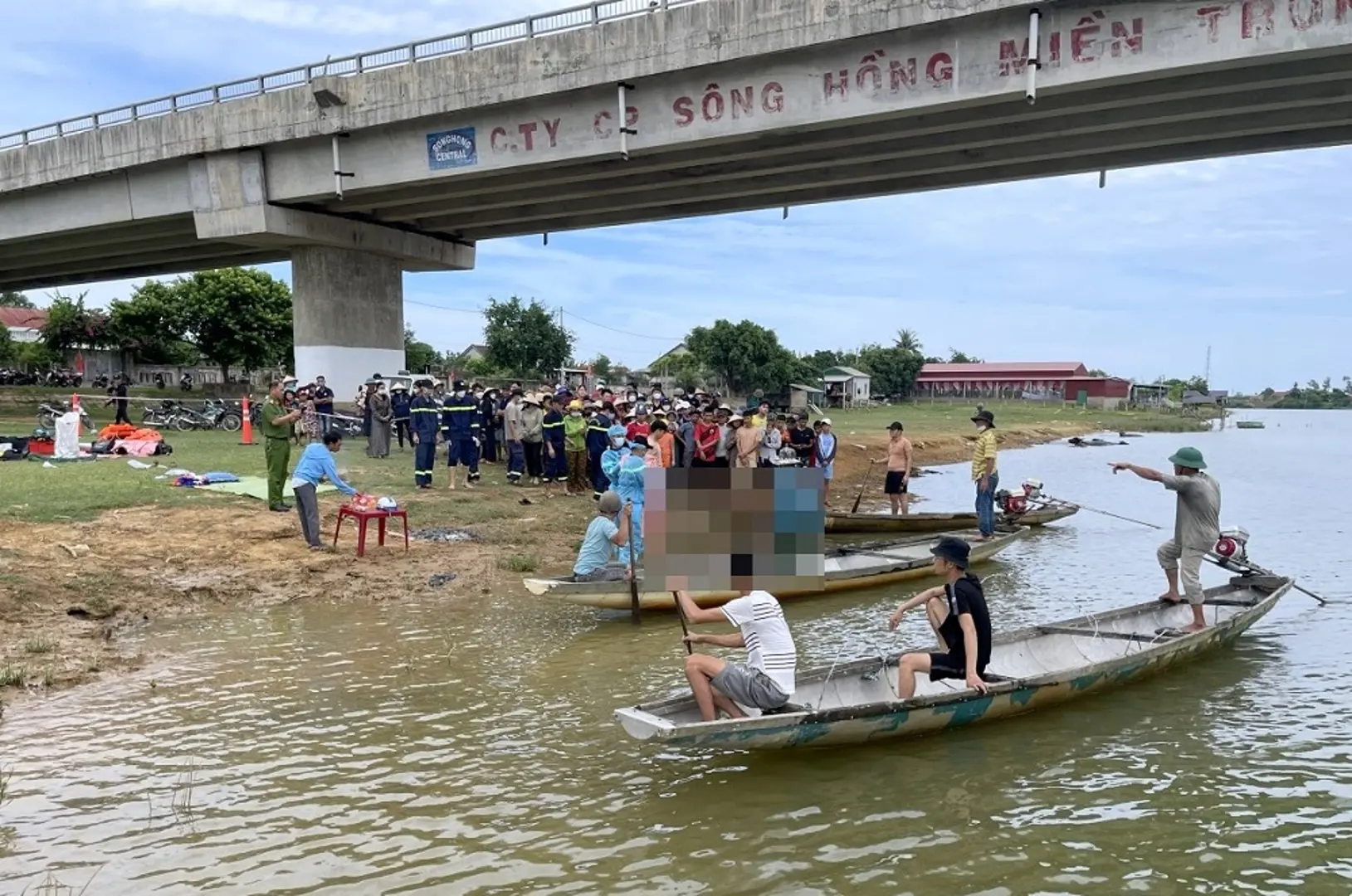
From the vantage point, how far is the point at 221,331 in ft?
155

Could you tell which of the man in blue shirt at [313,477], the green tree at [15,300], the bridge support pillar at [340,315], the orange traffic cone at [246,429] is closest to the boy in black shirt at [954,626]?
the man in blue shirt at [313,477]

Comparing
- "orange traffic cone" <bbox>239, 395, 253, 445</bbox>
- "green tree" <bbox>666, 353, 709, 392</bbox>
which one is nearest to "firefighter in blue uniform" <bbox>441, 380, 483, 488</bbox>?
"orange traffic cone" <bbox>239, 395, 253, 445</bbox>

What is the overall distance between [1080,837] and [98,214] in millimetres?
29126

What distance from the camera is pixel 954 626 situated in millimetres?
6332

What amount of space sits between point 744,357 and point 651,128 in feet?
140

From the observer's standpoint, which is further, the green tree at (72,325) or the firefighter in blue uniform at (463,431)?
the green tree at (72,325)

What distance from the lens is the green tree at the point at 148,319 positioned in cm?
4706

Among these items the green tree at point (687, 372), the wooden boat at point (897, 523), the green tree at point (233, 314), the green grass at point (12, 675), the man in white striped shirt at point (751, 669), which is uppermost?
the green tree at point (233, 314)

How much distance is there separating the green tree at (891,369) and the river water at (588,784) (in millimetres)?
69348

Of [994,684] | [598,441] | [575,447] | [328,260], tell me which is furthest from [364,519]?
[328,260]

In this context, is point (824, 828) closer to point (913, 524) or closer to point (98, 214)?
point (913, 524)

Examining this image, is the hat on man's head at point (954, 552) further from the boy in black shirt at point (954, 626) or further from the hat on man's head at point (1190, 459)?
the hat on man's head at point (1190, 459)

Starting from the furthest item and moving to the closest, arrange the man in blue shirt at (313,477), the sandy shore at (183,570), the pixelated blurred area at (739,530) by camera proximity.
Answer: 1. the man in blue shirt at (313,477)
2. the sandy shore at (183,570)
3. the pixelated blurred area at (739,530)

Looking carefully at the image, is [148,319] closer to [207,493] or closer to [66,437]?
[66,437]
